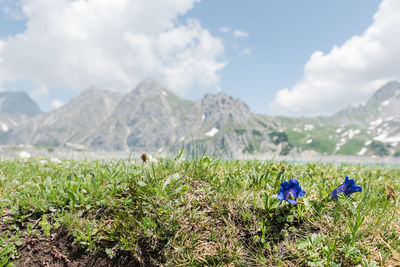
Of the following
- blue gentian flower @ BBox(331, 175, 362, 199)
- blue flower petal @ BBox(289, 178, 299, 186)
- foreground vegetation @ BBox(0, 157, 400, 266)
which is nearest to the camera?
foreground vegetation @ BBox(0, 157, 400, 266)

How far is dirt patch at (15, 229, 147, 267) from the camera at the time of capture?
130 inches

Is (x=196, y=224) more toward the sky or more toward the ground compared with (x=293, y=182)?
more toward the ground

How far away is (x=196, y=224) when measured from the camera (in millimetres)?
3512

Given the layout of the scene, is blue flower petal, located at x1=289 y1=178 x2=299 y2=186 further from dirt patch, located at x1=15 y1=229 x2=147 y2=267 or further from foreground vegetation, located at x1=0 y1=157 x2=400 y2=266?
dirt patch, located at x1=15 y1=229 x2=147 y2=267

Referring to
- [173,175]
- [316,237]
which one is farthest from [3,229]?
[316,237]

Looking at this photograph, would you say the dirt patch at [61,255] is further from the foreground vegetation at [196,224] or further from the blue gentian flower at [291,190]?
the blue gentian flower at [291,190]

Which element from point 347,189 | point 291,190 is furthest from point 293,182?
point 347,189

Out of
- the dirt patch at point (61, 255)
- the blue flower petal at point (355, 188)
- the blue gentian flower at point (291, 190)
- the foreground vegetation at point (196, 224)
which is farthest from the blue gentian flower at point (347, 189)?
the dirt patch at point (61, 255)

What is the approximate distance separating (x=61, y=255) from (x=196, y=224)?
1.92 meters

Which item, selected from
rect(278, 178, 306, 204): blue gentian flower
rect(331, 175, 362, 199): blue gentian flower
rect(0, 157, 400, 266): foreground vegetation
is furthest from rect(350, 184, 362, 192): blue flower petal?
rect(278, 178, 306, 204): blue gentian flower

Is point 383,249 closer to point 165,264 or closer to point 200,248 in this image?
point 200,248

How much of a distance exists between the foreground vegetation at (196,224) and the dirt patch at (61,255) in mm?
14

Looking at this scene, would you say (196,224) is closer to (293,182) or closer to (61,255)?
(293,182)

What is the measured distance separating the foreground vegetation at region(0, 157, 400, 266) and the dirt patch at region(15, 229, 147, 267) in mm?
14
